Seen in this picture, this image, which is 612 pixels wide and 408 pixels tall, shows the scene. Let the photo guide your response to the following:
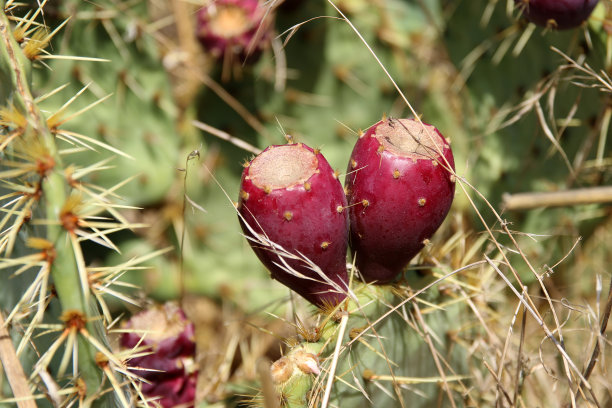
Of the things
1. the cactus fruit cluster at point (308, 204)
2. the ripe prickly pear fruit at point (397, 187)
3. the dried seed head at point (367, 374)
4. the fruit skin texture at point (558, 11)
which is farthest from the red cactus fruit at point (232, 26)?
the dried seed head at point (367, 374)

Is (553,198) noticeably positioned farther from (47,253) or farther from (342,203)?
(47,253)

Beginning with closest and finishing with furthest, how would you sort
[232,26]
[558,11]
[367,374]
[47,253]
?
[47,253] < [367,374] < [558,11] < [232,26]

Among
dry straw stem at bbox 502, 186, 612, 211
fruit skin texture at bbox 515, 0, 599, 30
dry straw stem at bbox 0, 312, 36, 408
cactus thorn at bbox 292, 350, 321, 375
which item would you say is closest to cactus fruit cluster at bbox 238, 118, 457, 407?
cactus thorn at bbox 292, 350, 321, 375

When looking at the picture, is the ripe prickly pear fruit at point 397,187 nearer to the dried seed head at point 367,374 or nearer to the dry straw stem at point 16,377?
the dried seed head at point 367,374

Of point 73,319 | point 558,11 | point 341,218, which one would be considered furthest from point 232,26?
point 73,319

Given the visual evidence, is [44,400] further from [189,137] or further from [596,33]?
[596,33]

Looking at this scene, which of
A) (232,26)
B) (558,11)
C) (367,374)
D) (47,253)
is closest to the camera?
(47,253)
